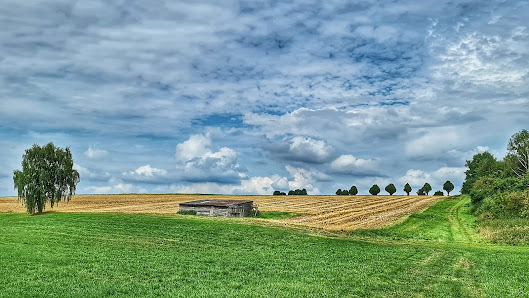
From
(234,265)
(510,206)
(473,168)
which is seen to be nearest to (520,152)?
(473,168)

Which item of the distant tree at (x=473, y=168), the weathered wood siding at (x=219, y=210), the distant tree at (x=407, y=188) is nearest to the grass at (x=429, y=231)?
the weathered wood siding at (x=219, y=210)

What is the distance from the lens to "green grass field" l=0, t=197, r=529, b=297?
1827cm

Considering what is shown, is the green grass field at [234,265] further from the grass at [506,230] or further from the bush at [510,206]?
the bush at [510,206]

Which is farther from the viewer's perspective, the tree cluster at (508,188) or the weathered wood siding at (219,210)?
the weathered wood siding at (219,210)

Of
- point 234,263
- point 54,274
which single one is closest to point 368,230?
point 234,263

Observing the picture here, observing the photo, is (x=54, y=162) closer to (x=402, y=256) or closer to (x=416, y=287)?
(x=402, y=256)

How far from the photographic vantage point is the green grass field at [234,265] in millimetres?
18266

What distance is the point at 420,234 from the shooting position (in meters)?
45.1

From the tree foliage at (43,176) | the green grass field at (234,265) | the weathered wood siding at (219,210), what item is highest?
the tree foliage at (43,176)

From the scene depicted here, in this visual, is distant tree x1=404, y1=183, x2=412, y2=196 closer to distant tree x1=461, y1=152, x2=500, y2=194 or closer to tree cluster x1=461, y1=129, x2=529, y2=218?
distant tree x1=461, y1=152, x2=500, y2=194

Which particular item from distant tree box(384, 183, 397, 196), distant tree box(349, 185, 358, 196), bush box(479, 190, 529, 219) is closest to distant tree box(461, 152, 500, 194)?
distant tree box(384, 183, 397, 196)

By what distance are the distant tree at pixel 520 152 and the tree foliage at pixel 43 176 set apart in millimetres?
106079

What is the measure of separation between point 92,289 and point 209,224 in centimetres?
2724

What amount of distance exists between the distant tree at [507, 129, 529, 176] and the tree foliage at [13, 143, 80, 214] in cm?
10608
